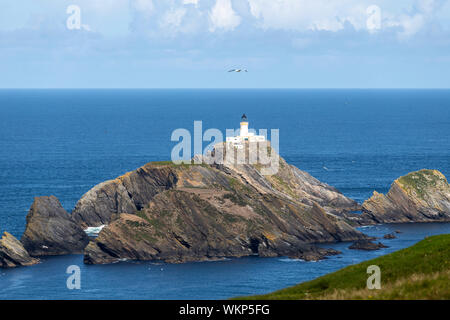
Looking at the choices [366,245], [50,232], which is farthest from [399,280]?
[50,232]

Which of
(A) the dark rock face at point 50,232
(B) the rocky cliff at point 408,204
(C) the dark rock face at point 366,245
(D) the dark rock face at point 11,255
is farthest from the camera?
(B) the rocky cliff at point 408,204

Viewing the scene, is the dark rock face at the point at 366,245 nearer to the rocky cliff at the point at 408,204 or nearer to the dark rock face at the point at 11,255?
the rocky cliff at the point at 408,204

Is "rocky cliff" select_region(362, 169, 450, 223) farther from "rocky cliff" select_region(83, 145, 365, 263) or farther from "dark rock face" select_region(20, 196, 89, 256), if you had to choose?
"dark rock face" select_region(20, 196, 89, 256)

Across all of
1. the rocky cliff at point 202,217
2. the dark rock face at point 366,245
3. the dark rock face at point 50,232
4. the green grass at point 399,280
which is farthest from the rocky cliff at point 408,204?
the green grass at point 399,280

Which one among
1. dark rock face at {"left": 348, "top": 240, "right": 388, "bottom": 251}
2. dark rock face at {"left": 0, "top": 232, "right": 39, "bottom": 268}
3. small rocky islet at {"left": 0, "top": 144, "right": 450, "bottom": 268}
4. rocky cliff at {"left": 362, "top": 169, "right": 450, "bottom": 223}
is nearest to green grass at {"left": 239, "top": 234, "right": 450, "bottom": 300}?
small rocky islet at {"left": 0, "top": 144, "right": 450, "bottom": 268}
